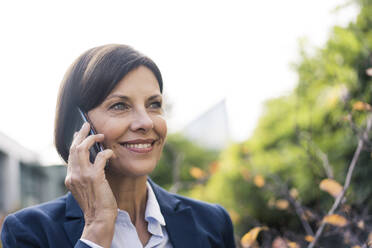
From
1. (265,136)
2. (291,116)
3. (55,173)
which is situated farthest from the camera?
(55,173)

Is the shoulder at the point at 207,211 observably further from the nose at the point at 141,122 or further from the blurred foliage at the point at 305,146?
the blurred foliage at the point at 305,146

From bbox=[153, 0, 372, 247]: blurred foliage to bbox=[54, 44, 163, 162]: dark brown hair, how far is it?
6.78 feet

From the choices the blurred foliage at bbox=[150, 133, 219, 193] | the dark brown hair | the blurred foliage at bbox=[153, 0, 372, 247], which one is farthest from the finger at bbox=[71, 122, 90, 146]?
the blurred foliage at bbox=[150, 133, 219, 193]

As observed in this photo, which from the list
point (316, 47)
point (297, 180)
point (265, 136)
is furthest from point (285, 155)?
point (316, 47)

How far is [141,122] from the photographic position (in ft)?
6.25

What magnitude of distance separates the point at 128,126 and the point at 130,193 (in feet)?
1.32

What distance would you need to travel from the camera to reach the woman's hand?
1734 millimetres

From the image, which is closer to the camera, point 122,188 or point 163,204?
point 122,188

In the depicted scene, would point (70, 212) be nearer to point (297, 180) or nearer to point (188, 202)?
point (188, 202)

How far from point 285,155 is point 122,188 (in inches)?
132

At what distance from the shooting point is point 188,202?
240cm

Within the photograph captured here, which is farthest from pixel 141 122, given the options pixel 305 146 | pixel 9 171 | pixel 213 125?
pixel 9 171

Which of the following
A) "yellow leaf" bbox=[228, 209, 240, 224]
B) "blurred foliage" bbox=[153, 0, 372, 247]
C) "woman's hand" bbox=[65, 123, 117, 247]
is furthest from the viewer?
"yellow leaf" bbox=[228, 209, 240, 224]

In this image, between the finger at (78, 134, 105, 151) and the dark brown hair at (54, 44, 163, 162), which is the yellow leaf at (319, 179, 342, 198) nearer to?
the dark brown hair at (54, 44, 163, 162)
